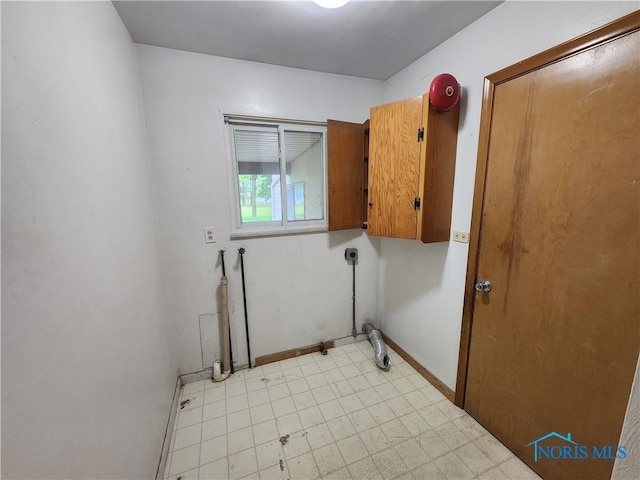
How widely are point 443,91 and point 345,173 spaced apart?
0.91 m

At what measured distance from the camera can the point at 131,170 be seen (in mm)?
1393

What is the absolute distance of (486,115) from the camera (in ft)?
4.67

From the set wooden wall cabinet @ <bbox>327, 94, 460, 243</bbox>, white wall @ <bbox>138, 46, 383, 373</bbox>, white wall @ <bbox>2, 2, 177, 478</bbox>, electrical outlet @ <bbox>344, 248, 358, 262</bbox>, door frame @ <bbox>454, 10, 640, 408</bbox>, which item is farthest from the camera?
electrical outlet @ <bbox>344, 248, 358, 262</bbox>

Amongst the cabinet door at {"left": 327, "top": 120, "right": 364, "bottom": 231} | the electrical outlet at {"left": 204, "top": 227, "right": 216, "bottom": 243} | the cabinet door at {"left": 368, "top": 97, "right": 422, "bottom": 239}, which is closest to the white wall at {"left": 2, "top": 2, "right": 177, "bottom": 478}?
the electrical outlet at {"left": 204, "top": 227, "right": 216, "bottom": 243}

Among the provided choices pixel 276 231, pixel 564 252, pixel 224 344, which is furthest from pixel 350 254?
pixel 564 252

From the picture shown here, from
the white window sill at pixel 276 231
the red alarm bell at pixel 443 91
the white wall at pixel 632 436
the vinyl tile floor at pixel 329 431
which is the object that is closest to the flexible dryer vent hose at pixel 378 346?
the vinyl tile floor at pixel 329 431

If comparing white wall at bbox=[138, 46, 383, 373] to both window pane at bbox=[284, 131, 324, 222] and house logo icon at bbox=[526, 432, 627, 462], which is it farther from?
house logo icon at bbox=[526, 432, 627, 462]

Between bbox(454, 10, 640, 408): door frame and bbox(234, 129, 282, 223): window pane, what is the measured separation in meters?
1.45

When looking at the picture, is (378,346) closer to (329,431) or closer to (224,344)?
(329,431)

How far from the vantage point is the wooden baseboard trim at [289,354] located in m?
2.24

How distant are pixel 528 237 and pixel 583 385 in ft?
2.33

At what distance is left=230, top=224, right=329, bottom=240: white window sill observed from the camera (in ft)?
6.59

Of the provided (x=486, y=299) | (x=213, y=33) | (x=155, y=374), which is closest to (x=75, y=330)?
(x=155, y=374)

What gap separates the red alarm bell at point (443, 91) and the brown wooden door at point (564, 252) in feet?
0.72
